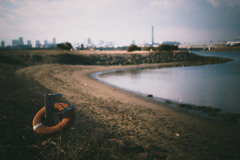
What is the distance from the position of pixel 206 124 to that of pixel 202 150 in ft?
9.51

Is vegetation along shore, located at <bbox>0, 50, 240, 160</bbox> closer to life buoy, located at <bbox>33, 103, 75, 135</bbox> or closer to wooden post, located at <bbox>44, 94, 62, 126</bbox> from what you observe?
life buoy, located at <bbox>33, 103, 75, 135</bbox>

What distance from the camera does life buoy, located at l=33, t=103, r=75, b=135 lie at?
16.4 feet

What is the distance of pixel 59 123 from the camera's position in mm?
5184

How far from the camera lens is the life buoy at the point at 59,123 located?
16.4 ft

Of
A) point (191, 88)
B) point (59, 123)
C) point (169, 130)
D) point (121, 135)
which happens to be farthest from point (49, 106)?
point (191, 88)

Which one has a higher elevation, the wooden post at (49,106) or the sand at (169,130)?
the wooden post at (49,106)

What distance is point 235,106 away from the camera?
12000 millimetres

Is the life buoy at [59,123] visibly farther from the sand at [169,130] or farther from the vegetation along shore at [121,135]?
the sand at [169,130]

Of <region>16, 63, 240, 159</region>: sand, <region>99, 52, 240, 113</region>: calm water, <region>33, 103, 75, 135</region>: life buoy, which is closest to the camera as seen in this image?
<region>33, 103, 75, 135</region>: life buoy

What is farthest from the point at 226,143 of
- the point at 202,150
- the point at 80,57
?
the point at 80,57

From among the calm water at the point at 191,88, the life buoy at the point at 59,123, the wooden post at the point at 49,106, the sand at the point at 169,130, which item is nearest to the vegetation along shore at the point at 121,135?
the sand at the point at 169,130

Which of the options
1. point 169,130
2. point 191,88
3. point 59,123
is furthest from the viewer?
point 191,88

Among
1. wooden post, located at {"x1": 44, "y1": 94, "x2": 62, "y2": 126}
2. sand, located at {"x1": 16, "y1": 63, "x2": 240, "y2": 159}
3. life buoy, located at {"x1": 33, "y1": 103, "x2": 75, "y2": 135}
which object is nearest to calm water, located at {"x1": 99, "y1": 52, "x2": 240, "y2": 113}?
sand, located at {"x1": 16, "y1": 63, "x2": 240, "y2": 159}

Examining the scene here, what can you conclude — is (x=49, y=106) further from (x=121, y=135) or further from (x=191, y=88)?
(x=191, y=88)
